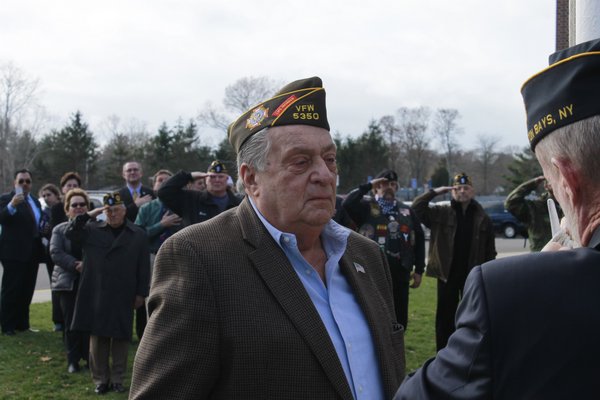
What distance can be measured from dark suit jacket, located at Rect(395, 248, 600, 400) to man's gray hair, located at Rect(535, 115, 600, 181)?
0.18 meters

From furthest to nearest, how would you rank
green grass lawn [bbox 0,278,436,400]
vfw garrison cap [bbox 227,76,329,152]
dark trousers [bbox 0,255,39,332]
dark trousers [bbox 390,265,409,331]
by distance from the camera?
dark trousers [bbox 0,255,39,332]
dark trousers [bbox 390,265,409,331]
green grass lawn [bbox 0,278,436,400]
vfw garrison cap [bbox 227,76,329,152]

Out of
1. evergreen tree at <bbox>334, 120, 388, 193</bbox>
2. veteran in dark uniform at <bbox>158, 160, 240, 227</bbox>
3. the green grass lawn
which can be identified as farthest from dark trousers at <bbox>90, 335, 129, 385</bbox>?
evergreen tree at <bbox>334, 120, 388, 193</bbox>

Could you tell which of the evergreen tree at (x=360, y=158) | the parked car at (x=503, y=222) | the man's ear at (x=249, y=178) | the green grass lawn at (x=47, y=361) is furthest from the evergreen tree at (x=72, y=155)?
the man's ear at (x=249, y=178)

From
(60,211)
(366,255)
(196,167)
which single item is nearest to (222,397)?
(366,255)

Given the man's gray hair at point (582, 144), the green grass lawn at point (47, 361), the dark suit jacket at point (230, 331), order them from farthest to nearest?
the green grass lawn at point (47, 361) < the dark suit jacket at point (230, 331) < the man's gray hair at point (582, 144)

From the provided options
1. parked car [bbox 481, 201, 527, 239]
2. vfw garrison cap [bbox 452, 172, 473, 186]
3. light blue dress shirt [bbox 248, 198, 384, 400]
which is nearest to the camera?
light blue dress shirt [bbox 248, 198, 384, 400]

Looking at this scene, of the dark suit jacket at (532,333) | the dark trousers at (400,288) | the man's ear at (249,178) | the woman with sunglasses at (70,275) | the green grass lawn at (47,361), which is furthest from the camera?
the dark trousers at (400,288)

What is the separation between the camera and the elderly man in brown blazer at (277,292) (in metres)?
2.06

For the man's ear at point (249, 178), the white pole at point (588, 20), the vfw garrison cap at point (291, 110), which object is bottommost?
the man's ear at point (249, 178)

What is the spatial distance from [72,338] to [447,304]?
4432 mm

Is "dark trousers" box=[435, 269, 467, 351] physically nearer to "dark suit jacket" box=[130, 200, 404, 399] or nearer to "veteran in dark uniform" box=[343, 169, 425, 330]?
"veteran in dark uniform" box=[343, 169, 425, 330]

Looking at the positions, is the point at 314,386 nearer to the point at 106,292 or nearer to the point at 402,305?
the point at 106,292

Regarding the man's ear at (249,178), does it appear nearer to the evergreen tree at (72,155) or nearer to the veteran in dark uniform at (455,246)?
the veteran in dark uniform at (455,246)

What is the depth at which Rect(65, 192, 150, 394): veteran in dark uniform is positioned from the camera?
6.47 meters
